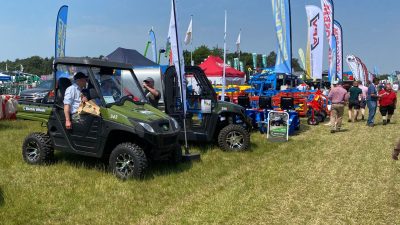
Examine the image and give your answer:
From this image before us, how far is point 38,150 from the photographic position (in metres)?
6.96

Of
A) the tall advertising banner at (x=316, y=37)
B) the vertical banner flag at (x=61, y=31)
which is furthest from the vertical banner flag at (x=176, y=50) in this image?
the tall advertising banner at (x=316, y=37)

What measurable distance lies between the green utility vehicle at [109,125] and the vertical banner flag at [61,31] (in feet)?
33.0

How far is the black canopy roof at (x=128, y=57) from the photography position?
671 inches

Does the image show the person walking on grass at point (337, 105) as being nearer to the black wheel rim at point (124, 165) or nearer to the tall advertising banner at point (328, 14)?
the tall advertising banner at point (328, 14)

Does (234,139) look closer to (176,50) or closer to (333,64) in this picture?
(176,50)

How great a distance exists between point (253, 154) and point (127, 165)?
311 centimetres

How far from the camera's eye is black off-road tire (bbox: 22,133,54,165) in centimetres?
684

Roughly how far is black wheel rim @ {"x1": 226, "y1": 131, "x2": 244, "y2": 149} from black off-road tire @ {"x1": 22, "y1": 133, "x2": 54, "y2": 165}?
11.8 ft

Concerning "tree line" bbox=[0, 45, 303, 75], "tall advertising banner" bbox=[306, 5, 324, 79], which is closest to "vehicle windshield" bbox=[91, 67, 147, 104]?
"tall advertising banner" bbox=[306, 5, 324, 79]

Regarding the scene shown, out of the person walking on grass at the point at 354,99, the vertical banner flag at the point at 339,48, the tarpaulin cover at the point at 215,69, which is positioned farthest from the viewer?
the tarpaulin cover at the point at 215,69

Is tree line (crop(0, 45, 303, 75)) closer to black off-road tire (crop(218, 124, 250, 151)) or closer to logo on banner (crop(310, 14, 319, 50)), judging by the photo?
logo on banner (crop(310, 14, 319, 50))

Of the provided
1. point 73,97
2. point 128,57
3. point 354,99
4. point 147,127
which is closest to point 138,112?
point 147,127

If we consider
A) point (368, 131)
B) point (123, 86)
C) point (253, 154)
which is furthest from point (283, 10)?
point (123, 86)

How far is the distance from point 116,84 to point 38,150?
1.83 m
